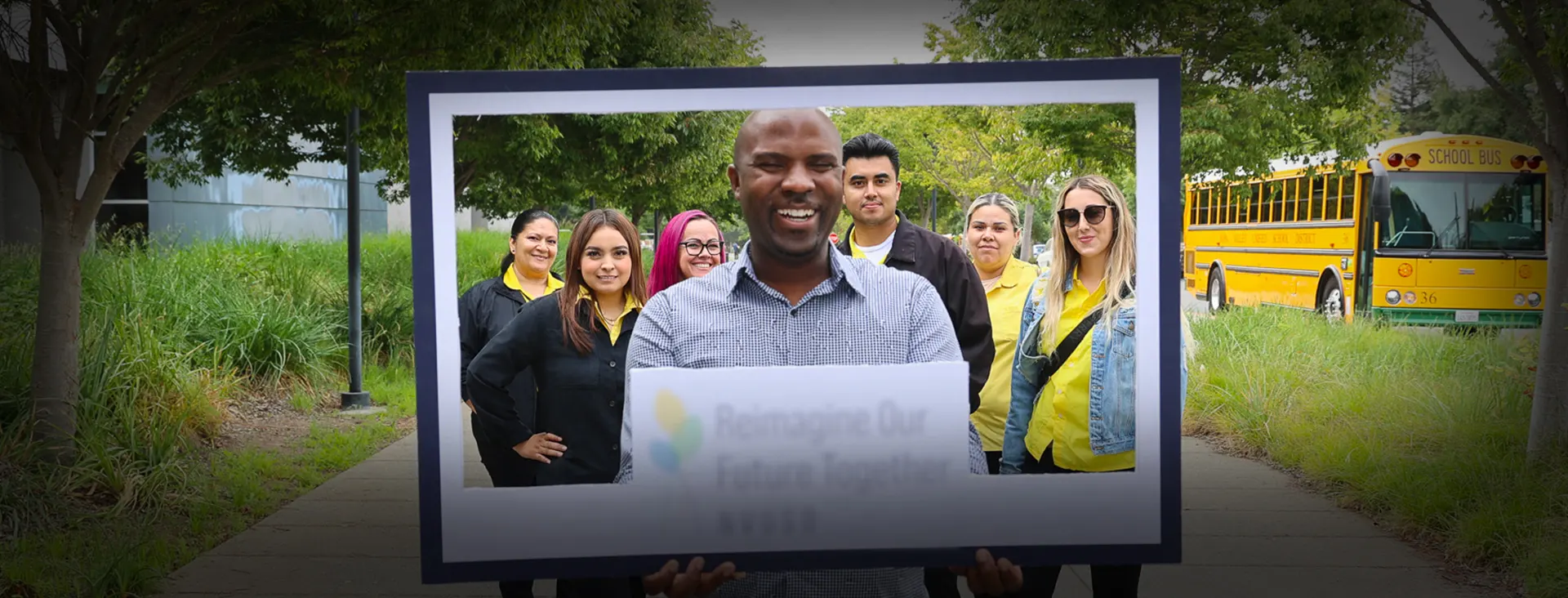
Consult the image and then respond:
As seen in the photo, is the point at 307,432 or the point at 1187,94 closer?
the point at 307,432

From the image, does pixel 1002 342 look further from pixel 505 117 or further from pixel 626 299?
pixel 505 117

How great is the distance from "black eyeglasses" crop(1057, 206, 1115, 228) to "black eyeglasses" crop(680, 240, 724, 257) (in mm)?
976

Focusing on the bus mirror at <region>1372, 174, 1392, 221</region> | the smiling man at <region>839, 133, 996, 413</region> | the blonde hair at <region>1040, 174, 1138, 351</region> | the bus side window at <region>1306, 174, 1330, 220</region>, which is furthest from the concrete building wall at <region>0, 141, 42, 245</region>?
the blonde hair at <region>1040, 174, 1138, 351</region>

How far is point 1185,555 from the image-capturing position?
6297 mm

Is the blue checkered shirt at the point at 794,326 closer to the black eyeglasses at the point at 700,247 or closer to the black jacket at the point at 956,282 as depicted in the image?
the black jacket at the point at 956,282

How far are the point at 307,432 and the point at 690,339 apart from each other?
7.37 m

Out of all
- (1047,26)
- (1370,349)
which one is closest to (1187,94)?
(1047,26)

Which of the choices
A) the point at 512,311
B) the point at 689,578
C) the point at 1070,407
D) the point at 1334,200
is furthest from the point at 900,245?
the point at 1334,200

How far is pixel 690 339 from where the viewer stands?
2.90 meters

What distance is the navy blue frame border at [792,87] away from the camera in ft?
9.51

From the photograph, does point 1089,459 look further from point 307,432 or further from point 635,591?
point 307,432

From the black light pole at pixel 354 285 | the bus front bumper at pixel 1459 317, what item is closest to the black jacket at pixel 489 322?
the black light pole at pixel 354 285

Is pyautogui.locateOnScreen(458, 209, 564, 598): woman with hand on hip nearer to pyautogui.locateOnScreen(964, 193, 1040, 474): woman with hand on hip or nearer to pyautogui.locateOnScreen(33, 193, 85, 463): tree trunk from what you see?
pyautogui.locateOnScreen(964, 193, 1040, 474): woman with hand on hip

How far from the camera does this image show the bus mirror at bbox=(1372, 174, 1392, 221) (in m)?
16.1
